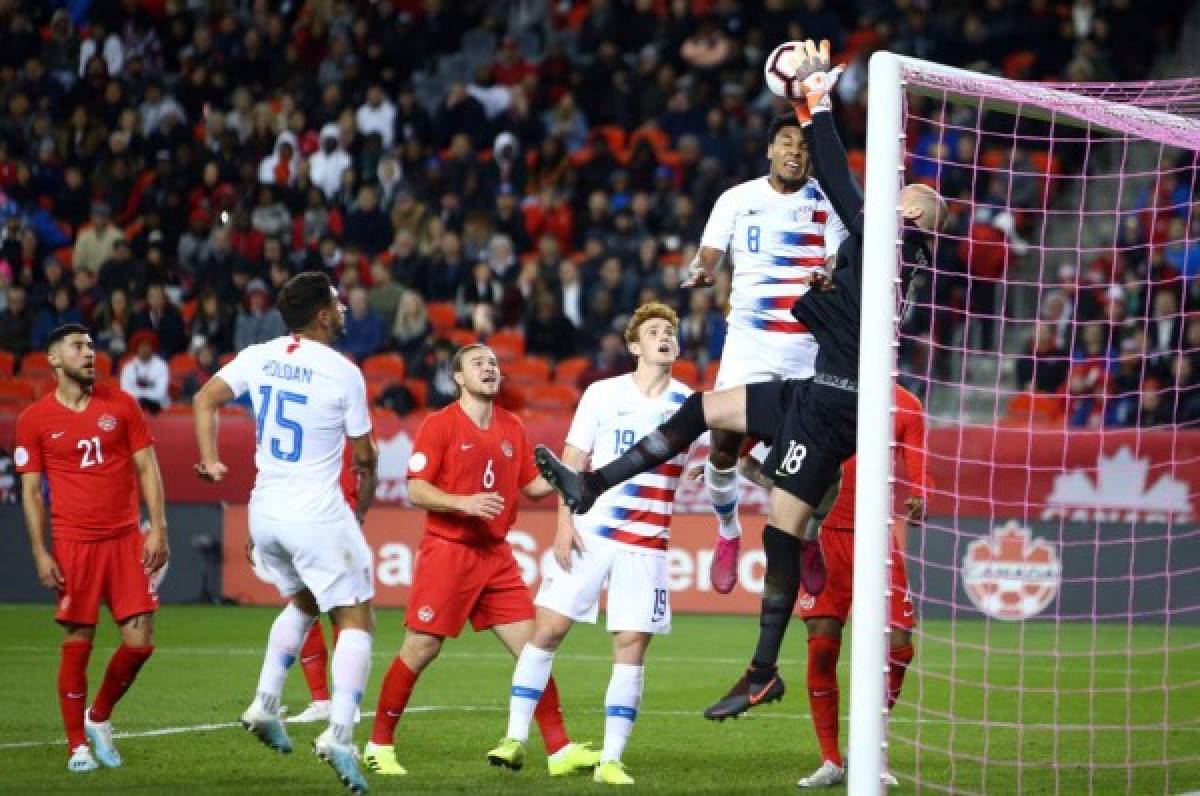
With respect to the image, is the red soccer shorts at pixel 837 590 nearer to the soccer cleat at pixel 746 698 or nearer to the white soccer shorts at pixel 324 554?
the soccer cleat at pixel 746 698

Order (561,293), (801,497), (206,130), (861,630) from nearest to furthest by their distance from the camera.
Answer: (861,630), (801,497), (561,293), (206,130)

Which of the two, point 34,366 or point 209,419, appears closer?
point 209,419

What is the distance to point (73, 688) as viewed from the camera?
372 inches

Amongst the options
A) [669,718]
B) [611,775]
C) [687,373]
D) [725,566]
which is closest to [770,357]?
[725,566]

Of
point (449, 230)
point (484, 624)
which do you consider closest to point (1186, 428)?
point (449, 230)

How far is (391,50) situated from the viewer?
24062mm

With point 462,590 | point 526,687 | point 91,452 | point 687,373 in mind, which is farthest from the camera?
point 687,373

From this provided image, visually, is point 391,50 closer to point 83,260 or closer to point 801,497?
point 83,260

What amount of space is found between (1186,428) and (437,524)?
9847mm

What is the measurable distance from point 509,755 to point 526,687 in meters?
0.33

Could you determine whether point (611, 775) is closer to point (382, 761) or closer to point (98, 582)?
point (382, 761)

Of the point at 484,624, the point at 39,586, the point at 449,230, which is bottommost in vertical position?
the point at 39,586

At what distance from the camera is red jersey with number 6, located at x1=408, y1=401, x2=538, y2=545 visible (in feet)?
30.8

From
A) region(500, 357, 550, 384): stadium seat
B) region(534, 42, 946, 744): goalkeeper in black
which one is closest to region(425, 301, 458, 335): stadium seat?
region(500, 357, 550, 384): stadium seat
